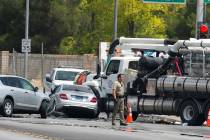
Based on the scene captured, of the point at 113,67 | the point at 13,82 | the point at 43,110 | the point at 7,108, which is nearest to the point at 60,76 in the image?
the point at 113,67

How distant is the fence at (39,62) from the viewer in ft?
184

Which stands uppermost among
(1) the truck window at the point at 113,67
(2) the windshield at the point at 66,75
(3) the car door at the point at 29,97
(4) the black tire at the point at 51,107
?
(1) the truck window at the point at 113,67

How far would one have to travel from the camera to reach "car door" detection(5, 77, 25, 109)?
29.7m

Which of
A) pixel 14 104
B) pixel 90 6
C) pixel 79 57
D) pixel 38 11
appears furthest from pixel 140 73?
pixel 38 11

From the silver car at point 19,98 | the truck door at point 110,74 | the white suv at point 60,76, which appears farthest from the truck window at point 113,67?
the white suv at point 60,76

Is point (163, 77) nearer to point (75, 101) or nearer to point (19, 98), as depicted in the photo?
point (75, 101)

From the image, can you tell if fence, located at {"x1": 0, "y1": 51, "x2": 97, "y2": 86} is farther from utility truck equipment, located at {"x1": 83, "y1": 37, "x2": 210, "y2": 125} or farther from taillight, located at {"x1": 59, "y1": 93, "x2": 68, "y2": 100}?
taillight, located at {"x1": 59, "y1": 93, "x2": 68, "y2": 100}

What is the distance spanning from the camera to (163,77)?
28.0 metres

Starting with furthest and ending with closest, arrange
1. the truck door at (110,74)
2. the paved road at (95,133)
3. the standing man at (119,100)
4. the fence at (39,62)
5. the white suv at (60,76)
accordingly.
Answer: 1. the fence at (39,62)
2. the white suv at (60,76)
3. the truck door at (110,74)
4. the standing man at (119,100)
5. the paved road at (95,133)

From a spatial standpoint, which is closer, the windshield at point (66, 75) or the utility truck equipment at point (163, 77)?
the utility truck equipment at point (163, 77)

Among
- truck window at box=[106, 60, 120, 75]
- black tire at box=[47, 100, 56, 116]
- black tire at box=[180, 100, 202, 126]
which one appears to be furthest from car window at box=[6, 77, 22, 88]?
black tire at box=[180, 100, 202, 126]

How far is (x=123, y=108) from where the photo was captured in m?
25.9

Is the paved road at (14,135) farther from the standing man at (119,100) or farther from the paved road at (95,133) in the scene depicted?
the standing man at (119,100)

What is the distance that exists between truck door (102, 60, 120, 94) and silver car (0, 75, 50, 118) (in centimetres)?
260
